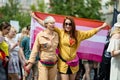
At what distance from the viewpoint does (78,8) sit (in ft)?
127

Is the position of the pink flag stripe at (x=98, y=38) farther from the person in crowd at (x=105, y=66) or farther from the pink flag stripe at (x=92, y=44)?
the person in crowd at (x=105, y=66)

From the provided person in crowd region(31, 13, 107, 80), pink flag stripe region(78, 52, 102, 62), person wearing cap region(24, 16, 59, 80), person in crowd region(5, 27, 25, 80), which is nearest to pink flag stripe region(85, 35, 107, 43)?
pink flag stripe region(78, 52, 102, 62)

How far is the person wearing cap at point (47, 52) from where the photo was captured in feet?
31.2

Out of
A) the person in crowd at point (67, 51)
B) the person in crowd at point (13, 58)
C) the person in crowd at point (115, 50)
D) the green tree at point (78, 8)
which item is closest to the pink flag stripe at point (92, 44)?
the person in crowd at point (13, 58)

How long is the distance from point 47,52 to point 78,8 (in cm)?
2938

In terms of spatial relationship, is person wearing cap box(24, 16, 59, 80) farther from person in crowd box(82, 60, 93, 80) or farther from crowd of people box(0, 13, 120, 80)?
person in crowd box(82, 60, 93, 80)

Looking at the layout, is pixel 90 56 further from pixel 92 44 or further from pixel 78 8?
pixel 78 8

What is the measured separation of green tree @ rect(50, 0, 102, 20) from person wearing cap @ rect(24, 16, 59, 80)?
28759mm

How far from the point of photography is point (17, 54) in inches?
472

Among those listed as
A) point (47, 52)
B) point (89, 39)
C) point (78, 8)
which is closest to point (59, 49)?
point (47, 52)

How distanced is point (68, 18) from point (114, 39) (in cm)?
119

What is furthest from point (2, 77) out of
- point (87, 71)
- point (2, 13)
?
point (2, 13)

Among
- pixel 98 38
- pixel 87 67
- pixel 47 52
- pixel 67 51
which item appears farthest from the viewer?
pixel 87 67

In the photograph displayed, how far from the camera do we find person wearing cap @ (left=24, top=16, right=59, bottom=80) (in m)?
9.52
